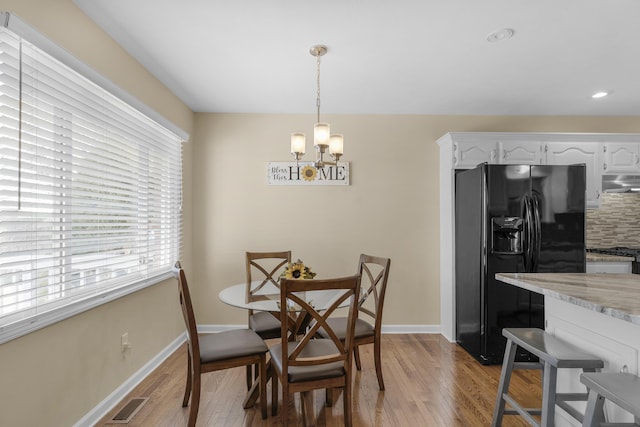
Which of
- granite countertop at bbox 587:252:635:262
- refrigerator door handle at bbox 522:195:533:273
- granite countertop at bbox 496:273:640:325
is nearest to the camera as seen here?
granite countertop at bbox 496:273:640:325

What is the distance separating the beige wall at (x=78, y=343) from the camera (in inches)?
65.6

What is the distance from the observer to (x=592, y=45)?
2.45 meters

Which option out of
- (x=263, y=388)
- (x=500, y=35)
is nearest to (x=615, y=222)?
(x=500, y=35)

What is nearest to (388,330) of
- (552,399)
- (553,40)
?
(552,399)

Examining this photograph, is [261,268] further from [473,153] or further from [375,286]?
[473,153]

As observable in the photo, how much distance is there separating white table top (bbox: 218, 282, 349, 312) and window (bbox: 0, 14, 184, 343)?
29.2 inches

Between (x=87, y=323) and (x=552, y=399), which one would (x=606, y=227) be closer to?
(x=552, y=399)

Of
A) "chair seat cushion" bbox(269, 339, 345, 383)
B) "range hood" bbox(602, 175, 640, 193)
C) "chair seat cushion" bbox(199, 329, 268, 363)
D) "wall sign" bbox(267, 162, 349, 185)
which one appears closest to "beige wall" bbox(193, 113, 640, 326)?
"wall sign" bbox(267, 162, 349, 185)

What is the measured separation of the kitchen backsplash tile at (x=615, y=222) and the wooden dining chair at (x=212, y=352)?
4026 mm

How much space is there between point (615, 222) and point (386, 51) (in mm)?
3568

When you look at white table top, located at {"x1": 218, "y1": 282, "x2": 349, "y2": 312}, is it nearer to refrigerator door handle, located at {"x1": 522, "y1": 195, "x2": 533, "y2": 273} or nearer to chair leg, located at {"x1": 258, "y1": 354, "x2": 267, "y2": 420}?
chair leg, located at {"x1": 258, "y1": 354, "x2": 267, "y2": 420}

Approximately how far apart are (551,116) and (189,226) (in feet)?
14.1

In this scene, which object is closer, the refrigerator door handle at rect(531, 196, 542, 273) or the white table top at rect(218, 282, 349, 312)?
A: the white table top at rect(218, 282, 349, 312)

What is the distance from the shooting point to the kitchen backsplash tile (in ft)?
13.4
